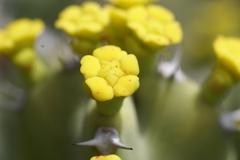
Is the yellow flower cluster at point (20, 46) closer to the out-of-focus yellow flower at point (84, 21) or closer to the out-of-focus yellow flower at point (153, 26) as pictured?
the out-of-focus yellow flower at point (84, 21)

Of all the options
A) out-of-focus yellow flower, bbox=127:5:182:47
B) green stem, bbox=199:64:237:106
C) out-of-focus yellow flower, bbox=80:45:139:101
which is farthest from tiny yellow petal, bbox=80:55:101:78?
green stem, bbox=199:64:237:106

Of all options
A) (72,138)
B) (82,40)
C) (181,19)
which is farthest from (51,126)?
(181,19)

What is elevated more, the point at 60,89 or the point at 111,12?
the point at 111,12

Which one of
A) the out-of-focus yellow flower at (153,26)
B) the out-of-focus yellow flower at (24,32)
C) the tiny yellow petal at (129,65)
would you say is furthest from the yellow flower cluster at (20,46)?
the tiny yellow petal at (129,65)

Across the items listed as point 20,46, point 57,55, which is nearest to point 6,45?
point 20,46

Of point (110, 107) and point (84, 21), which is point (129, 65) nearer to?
point (110, 107)

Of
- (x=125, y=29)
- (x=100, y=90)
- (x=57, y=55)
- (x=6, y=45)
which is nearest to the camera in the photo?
(x=100, y=90)

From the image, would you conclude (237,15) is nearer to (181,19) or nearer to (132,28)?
(181,19)
